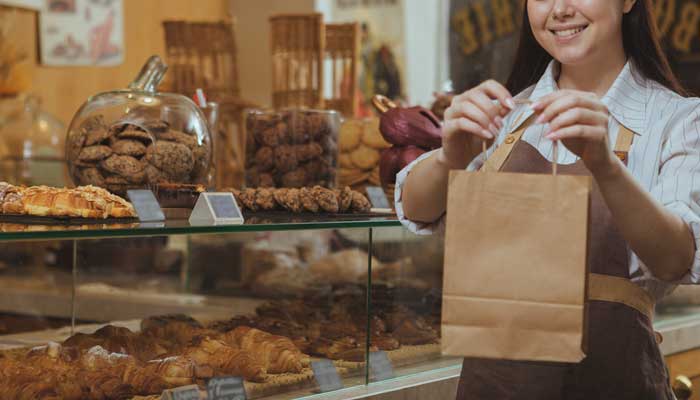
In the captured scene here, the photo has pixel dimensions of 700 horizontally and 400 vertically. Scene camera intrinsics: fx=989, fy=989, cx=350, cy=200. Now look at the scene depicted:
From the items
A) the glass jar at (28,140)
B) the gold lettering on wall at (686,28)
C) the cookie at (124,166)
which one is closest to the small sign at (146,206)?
the cookie at (124,166)

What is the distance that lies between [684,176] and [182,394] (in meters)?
0.87

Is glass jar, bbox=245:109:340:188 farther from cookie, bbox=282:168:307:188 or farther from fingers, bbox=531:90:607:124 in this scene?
fingers, bbox=531:90:607:124

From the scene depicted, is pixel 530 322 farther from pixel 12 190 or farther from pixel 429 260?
pixel 429 260

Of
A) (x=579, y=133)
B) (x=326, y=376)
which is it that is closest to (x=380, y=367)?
(x=326, y=376)

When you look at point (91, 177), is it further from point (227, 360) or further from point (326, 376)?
point (326, 376)

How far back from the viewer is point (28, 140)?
4070 mm

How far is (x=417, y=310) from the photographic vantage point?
2197mm

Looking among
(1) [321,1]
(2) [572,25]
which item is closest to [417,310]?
(2) [572,25]

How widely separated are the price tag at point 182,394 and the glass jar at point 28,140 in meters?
2.37

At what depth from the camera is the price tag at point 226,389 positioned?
168 centimetres

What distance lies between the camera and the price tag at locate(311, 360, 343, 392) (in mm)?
1824

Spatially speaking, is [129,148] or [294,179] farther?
[294,179]

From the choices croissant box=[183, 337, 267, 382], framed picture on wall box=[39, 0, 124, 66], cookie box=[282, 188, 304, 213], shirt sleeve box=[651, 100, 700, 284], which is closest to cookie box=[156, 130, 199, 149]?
cookie box=[282, 188, 304, 213]

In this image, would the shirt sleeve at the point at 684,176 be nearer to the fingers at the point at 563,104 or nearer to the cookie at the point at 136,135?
the fingers at the point at 563,104
